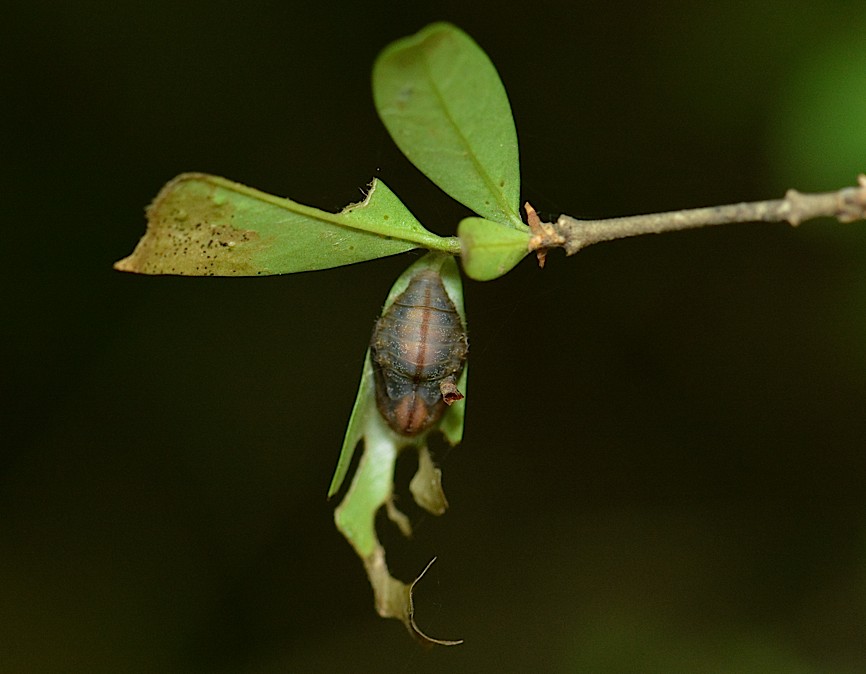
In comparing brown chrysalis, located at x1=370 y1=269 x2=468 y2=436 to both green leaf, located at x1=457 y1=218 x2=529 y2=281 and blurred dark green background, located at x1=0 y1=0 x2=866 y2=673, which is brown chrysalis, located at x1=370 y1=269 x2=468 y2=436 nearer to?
green leaf, located at x1=457 y1=218 x2=529 y2=281

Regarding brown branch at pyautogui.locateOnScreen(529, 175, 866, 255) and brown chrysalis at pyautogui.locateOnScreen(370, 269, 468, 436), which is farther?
brown chrysalis at pyautogui.locateOnScreen(370, 269, 468, 436)

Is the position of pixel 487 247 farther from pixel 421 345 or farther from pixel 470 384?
pixel 470 384

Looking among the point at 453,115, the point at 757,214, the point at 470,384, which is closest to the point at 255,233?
the point at 453,115

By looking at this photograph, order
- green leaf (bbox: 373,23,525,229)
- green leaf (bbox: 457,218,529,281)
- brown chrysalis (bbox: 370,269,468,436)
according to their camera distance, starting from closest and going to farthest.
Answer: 1. green leaf (bbox: 373,23,525,229)
2. green leaf (bbox: 457,218,529,281)
3. brown chrysalis (bbox: 370,269,468,436)

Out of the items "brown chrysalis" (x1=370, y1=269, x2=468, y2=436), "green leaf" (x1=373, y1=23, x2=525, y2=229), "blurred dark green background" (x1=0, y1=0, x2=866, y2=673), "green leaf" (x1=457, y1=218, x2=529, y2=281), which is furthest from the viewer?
"blurred dark green background" (x1=0, y1=0, x2=866, y2=673)

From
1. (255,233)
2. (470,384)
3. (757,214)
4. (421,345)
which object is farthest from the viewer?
(470,384)

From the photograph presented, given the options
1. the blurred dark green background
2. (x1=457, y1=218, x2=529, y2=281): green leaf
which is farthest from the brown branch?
the blurred dark green background

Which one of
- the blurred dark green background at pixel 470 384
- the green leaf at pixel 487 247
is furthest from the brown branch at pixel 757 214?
the blurred dark green background at pixel 470 384

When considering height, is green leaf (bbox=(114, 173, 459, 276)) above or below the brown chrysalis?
above
